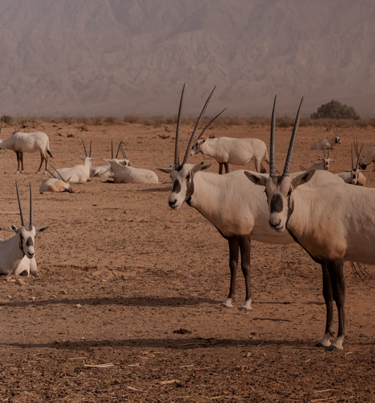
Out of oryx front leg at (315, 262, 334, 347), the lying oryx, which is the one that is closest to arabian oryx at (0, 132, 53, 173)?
the lying oryx

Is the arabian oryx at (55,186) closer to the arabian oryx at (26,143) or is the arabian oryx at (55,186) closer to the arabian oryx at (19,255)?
the arabian oryx at (26,143)

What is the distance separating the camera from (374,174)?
1917cm

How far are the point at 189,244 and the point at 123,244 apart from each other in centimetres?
95

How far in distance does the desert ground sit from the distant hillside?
77.0 metres

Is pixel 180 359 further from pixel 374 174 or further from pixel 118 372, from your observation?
pixel 374 174

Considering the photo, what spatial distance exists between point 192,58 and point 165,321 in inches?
4273

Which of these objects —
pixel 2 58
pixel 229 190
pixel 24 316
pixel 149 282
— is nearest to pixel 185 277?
pixel 149 282

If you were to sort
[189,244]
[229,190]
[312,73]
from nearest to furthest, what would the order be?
[229,190] → [189,244] → [312,73]

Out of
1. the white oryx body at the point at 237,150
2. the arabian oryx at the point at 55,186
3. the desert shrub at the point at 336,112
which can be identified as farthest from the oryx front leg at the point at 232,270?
the desert shrub at the point at 336,112

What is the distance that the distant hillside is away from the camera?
99750mm

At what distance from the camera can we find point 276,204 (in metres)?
4.82

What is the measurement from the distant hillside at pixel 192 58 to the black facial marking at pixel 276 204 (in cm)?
8106

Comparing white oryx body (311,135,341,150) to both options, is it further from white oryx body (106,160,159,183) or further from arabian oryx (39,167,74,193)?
arabian oryx (39,167,74,193)

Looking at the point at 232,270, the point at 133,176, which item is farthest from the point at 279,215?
the point at 133,176
